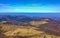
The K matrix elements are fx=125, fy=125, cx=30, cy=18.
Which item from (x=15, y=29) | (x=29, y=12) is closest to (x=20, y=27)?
(x=15, y=29)

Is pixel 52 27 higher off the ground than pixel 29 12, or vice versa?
pixel 29 12

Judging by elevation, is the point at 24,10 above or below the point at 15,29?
above

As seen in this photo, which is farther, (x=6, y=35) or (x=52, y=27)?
(x=52, y=27)

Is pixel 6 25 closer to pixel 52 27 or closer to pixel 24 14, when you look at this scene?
pixel 24 14

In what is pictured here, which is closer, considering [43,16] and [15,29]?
[15,29]

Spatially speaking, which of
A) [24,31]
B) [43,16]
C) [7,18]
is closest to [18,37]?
[24,31]

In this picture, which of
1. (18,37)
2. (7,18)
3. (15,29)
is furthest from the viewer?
(7,18)

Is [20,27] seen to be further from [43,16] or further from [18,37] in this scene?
[43,16]

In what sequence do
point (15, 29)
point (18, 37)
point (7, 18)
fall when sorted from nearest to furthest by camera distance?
point (18, 37) < point (15, 29) < point (7, 18)

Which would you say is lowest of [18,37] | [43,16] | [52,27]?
[18,37]
